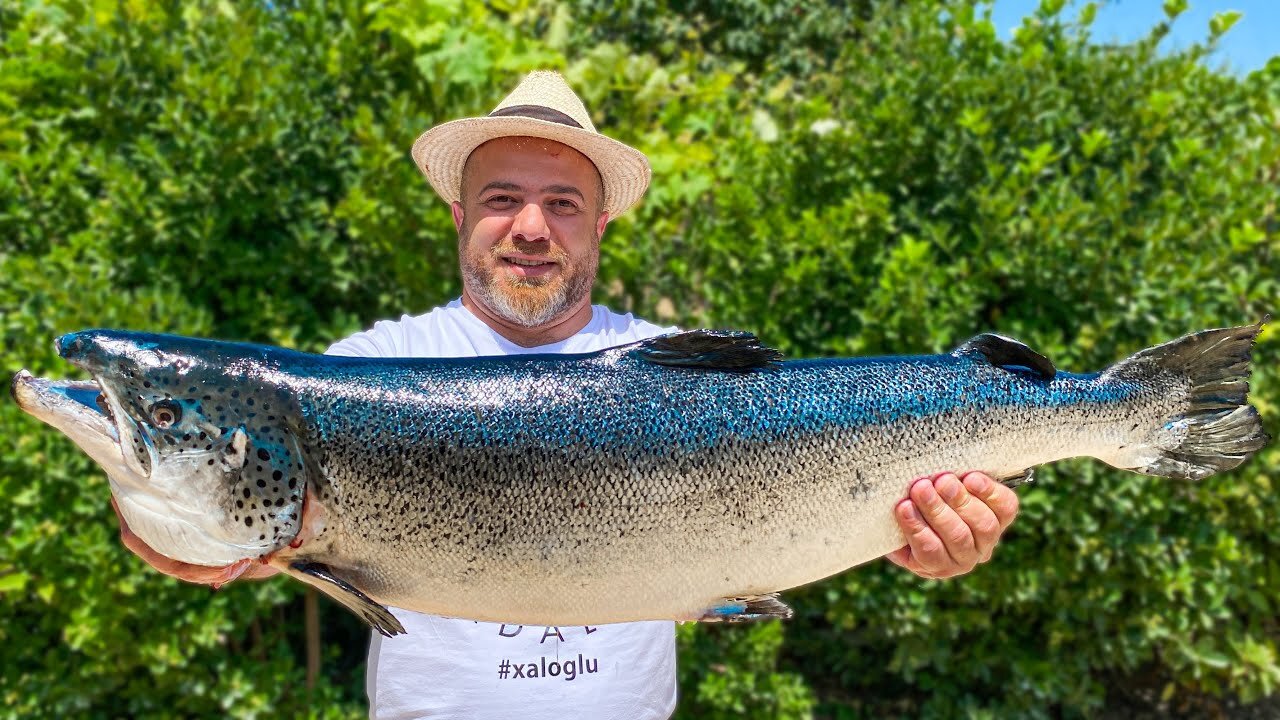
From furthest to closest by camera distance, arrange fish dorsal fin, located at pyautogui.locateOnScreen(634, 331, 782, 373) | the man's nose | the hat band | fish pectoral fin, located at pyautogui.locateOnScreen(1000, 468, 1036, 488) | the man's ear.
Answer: the man's ear, the hat band, the man's nose, fish pectoral fin, located at pyautogui.locateOnScreen(1000, 468, 1036, 488), fish dorsal fin, located at pyautogui.locateOnScreen(634, 331, 782, 373)

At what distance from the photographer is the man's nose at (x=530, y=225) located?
2760 mm

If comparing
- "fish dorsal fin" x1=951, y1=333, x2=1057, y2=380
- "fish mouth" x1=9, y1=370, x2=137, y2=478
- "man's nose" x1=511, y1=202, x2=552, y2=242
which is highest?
"man's nose" x1=511, y1=202, x2=552, y2=242

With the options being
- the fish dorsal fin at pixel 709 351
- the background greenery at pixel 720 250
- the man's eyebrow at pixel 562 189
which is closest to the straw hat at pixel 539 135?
Answer: the man's eyebrow at pixel 562 189

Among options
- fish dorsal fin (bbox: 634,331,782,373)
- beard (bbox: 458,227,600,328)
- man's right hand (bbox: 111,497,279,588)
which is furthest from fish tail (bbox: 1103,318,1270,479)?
man's right hand (bbox: 111,497,279,588)

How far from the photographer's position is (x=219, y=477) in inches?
78.2

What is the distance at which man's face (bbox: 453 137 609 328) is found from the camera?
110 inches

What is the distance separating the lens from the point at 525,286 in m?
2.79

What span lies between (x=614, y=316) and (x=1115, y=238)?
291cm

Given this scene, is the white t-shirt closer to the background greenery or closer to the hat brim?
the hat brim

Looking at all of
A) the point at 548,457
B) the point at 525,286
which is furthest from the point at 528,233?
the point at 548,457

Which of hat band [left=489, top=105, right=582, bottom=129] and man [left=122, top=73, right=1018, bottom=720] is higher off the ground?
hat band [left=489, top=105, right=582, bottom=129]

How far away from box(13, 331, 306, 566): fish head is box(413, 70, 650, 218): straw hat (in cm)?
119

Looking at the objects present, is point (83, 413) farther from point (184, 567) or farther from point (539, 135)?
point (539, 135)

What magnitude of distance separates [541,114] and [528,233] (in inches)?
16.2
